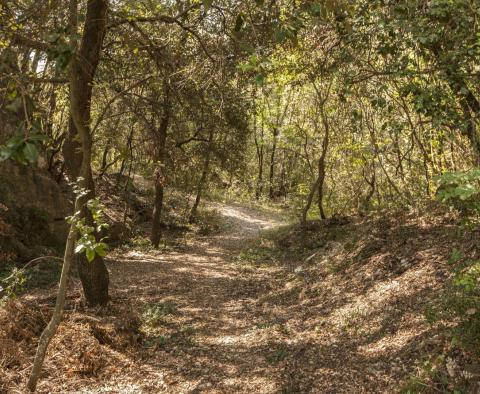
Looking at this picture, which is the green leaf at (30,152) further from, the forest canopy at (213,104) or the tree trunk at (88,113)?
the tree trunk at (88,113)

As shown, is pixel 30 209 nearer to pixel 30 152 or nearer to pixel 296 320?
pixel 296 320

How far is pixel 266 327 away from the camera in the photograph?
754 cm

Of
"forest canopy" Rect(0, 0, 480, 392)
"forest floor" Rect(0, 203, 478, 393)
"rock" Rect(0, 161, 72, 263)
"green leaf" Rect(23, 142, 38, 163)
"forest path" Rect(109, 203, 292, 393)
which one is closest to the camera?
"green leaf" Rect(23, 142, 38, 163)

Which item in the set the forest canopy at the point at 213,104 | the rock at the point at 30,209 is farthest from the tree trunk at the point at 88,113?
the rock at the point at 30,209

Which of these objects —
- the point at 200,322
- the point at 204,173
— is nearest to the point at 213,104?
the point at 200,322

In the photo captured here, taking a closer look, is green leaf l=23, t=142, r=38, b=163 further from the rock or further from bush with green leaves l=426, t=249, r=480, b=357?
the rock

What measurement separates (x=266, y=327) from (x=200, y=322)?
4.38 ft

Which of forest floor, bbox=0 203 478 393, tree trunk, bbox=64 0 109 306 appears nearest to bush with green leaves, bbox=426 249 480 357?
forest floor, bbox=0 203 478 393

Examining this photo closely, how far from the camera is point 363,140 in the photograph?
1317cm

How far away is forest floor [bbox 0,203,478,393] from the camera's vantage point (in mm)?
5465

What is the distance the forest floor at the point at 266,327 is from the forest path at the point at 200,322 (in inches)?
1.0

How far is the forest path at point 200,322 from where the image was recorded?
19.0ft

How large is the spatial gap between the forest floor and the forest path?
0.02 m

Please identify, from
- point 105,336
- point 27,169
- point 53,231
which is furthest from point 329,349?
point 27,169
